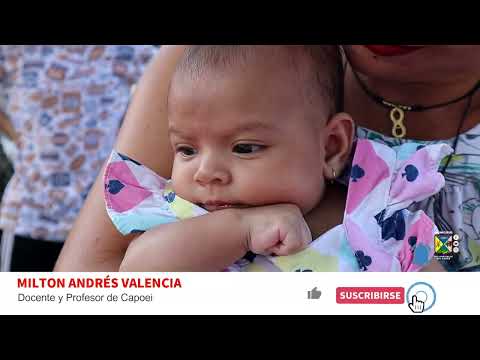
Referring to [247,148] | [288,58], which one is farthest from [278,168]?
[288,58]

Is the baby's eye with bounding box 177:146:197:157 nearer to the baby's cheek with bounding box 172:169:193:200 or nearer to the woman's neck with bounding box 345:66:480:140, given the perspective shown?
the baby's cheek with bounding box 172:169:193:200

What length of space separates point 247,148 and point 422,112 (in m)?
0.33

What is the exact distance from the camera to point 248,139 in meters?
1.00

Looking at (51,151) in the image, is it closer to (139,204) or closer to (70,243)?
(70,243)

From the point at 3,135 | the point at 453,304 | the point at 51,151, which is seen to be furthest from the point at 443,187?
the point at 3,135

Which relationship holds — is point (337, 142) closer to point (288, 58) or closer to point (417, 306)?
point (288, 58)

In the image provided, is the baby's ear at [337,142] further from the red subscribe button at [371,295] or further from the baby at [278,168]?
the red subscribe button at [371,295]

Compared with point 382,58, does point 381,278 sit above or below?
below

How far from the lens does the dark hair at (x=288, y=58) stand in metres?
1.00

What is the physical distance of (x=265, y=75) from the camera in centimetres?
100

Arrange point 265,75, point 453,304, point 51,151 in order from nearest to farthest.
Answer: point 265,75 < point 453,304 < point 51,151

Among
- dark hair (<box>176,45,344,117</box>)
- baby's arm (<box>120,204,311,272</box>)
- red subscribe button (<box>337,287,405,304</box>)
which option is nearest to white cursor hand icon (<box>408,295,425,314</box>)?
red subscribe button (<box>337,287,405,304</box>)

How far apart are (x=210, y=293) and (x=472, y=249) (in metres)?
0.44

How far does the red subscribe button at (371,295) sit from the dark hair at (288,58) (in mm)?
300
